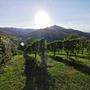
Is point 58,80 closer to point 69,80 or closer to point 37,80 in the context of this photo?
point 69,80

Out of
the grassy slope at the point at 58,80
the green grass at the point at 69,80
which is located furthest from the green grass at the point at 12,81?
the green grass at the point at 69,80

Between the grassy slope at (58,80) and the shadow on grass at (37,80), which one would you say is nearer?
the shadow on grass at (37,80)

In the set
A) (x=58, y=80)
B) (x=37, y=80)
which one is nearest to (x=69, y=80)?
(x=58, y=80)

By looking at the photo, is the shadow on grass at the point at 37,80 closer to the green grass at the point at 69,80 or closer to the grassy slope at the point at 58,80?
the grassy slope at the point at 58,80

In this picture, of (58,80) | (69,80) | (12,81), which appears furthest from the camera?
(58,80)

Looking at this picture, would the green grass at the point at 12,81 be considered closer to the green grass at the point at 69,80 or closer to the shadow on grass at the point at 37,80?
the shadow on grass at the point at 37,80

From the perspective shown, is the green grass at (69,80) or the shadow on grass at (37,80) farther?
the green grass at (69,80)

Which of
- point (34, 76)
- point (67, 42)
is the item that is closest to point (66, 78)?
point (34, 76)

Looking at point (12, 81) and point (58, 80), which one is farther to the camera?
point (58, 80)

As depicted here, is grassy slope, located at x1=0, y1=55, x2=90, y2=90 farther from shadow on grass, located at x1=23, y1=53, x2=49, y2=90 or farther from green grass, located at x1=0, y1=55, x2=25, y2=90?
shadow on grass, located at x1=23, y1=53, x2=49, y2=90

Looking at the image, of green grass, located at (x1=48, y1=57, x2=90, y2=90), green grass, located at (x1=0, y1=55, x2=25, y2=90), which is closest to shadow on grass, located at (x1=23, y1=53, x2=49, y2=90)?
green grass, located at (x1=0, y1=55, x2=25, y2=90)

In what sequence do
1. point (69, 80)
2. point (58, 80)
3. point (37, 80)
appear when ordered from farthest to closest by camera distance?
1. point (58, 80)
2. point (69, 80)
3. point (37, 80)

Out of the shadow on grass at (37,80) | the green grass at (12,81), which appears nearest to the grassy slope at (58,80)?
the green grass at (12,81)

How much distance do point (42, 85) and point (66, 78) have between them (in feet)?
30.6
